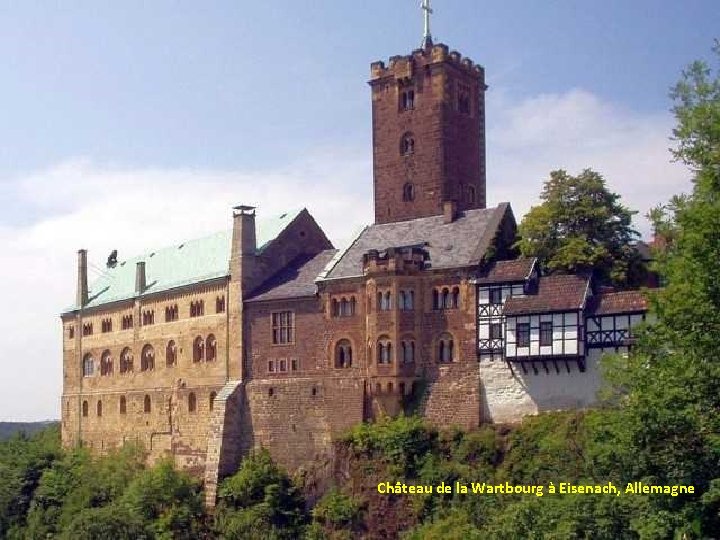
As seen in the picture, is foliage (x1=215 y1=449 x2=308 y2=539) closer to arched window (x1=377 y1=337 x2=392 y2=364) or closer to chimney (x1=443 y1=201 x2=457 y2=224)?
arched window (x1=377 y1=337 x2=392 y2=364)

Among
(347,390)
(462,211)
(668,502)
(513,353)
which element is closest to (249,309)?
(347,390)

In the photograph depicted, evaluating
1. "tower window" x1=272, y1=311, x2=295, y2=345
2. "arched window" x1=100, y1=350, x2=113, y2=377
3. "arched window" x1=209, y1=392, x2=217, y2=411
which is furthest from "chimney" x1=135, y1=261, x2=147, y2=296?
"tower window" x1=272, y1=311, x2=295, y2=345

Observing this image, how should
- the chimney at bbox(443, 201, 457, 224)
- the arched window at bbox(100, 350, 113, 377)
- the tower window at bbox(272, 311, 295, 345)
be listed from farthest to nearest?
the arched window at bbox(100, 350, 113, 377)
the tower window at bbox(272, 311, 295, 345)
the chimney at bbox(443, 201, 457, 224)

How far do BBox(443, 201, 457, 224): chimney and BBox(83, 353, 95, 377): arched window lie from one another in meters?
28.0

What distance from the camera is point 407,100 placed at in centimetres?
6119

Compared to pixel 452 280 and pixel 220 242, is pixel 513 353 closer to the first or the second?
pixel 452 280

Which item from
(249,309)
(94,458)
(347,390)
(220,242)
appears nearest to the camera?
(347,390)

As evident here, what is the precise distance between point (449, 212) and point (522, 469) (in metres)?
14.0

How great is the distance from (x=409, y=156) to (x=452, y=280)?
1047 centimetres

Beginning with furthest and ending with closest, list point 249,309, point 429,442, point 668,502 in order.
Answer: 1. point 249,309
2. point 429,442
3. point 668,502

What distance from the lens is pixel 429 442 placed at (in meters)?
51.1

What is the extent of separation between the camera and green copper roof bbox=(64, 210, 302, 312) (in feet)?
207

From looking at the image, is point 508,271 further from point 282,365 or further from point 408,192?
point 282,365

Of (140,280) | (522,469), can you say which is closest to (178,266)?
(140,280)
